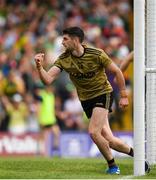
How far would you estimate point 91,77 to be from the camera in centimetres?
1197

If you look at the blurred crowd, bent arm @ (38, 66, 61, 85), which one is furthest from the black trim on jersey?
the blurred crowd

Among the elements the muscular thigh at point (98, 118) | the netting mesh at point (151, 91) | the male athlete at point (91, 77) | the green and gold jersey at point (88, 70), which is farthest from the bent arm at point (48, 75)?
the netting mesh at point (151, 91)

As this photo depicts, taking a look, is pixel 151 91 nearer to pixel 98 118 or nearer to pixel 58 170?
pixel 98 118

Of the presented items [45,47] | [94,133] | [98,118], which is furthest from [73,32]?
[45,47]

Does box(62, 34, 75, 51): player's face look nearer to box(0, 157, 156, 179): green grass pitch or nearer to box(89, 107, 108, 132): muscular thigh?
box(89, 107, 108, 132): muscular thigh

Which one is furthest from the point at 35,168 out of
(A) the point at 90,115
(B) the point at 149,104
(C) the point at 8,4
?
(C) the point at 8,4

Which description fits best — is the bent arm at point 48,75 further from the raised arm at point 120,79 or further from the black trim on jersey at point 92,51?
the raised arm at point 120,79

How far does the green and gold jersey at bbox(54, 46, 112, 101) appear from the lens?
38.9ft

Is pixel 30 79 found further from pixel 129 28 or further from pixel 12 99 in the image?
pixel 129 28

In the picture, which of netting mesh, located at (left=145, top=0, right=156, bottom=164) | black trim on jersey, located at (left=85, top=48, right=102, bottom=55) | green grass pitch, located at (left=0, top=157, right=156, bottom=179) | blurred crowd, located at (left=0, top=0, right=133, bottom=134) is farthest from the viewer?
blurred crowd, located at (left=0, top=0, right=133, bottom=134)

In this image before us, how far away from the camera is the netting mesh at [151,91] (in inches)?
509

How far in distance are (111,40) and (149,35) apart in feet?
36.1

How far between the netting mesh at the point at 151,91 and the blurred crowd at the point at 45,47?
890 cm

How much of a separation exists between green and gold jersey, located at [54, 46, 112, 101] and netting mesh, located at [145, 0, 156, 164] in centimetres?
117
